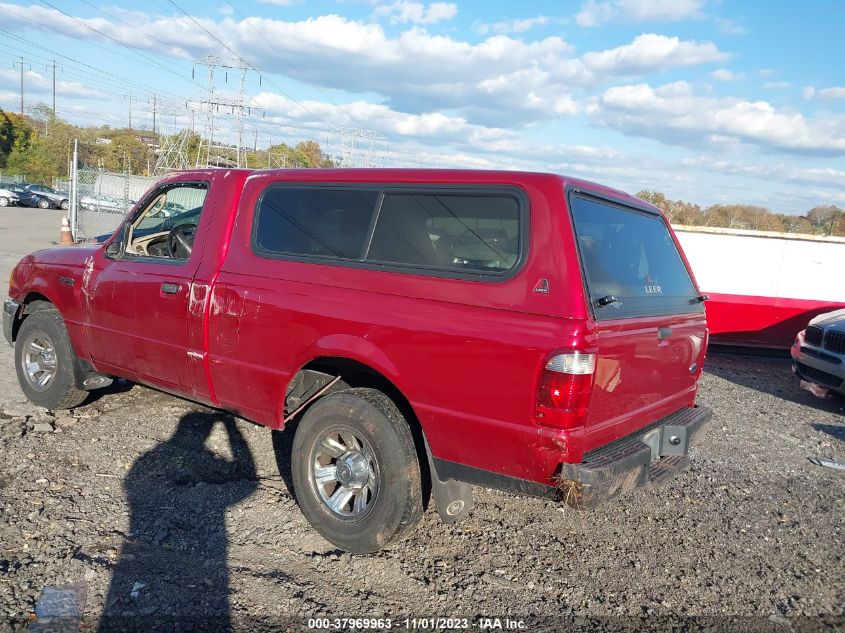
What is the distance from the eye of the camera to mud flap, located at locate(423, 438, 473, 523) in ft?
11.4

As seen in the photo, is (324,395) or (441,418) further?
(324,395)

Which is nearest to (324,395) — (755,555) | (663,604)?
(663,604)

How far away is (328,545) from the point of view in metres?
3.79

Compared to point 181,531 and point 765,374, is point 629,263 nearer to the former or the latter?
point 181,531

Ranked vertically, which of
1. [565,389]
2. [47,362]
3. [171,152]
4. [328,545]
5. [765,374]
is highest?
[171,152]

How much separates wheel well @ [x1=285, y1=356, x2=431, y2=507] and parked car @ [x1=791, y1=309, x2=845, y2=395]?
5.19 meters

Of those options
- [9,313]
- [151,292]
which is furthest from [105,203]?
[151,292]

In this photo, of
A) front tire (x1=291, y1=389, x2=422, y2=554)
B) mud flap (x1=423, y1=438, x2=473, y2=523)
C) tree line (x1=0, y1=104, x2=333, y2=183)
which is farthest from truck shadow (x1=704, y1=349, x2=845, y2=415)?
tree line (x1=0, y1=104, x2=333, y2=183)

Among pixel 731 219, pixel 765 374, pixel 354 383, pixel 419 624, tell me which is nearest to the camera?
pixel 419 624

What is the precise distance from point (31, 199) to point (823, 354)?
142 feet

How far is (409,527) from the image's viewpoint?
3.55m

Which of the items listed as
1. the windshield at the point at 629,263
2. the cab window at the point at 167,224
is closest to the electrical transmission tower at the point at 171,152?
the cab window at the point at 167,224

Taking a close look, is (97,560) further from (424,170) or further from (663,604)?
(663,604)

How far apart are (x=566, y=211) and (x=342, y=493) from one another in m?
1.96
